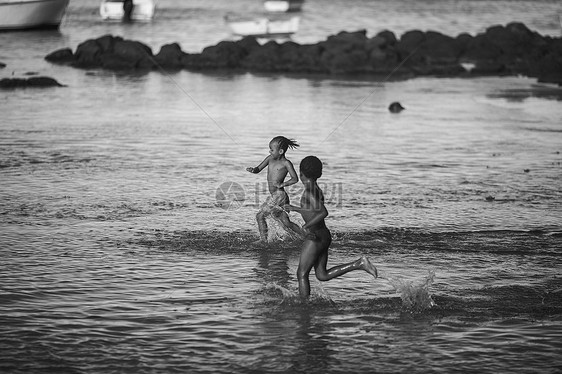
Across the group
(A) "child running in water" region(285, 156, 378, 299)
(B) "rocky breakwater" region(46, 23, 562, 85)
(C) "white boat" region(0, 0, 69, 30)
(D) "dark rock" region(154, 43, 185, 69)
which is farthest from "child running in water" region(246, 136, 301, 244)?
(C) "white boat" region(0, 0, 69, 30)

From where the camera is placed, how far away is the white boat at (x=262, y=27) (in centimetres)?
4759

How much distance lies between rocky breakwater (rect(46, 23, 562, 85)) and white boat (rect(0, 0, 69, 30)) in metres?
15.3

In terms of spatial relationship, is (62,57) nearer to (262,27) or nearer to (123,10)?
(262,27)

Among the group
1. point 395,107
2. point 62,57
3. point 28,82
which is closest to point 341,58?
point 62,57

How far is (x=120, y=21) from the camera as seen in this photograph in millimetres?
63750

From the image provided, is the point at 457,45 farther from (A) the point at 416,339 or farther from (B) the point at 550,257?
(A) the point at 416,339

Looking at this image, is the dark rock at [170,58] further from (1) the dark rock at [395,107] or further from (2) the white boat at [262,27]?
(1) the dark rock at [395,107]

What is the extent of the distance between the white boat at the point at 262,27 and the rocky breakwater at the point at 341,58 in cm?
965

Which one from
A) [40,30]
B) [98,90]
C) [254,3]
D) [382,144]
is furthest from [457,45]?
[254,3]

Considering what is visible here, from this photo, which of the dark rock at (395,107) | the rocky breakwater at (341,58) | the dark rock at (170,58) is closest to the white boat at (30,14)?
the rocky breakwater at (341,58)

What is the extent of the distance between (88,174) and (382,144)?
6358 millimetres

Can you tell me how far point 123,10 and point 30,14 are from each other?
1156 cm

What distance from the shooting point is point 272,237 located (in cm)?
1205

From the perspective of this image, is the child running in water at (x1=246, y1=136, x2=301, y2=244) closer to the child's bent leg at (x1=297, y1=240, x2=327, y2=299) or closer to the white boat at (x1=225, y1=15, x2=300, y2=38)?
the child's bent leg at (x1=297, y1=240, x2=327, y2=299)
